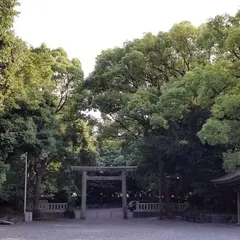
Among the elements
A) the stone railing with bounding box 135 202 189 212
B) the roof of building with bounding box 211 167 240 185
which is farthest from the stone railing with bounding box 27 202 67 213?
the roof of building with bounding box 211 167 240 185

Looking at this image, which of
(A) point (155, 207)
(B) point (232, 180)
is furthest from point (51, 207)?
(B) point (232, 180)

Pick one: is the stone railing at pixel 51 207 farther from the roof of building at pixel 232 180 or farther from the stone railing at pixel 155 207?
the roof of building at pixel 232 180

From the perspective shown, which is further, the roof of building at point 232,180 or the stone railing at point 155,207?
the stone railing at point 155,207

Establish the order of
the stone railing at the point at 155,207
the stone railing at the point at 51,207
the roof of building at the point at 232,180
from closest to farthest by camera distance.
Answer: the roof of building at the point at 232,180, the stone railing at the point at 51,207, the stone railing at the point at 155,207

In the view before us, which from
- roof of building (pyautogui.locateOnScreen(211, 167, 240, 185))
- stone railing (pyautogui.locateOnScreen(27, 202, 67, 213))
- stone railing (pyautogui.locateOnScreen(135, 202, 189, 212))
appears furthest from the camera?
stone railing (pyautogui.locateOnScreen(135, 202, 189, 212))

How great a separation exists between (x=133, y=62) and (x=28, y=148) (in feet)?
29.2

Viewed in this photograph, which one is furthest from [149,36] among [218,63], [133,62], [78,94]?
[218,63]

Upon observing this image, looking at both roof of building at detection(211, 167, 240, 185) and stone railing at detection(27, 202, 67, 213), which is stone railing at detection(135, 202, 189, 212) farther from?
roof of building at detection(211, 167, 240, 185)

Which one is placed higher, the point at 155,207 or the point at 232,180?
the point at 232,180

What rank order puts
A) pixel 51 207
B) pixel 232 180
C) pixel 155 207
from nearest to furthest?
1. pixel 232 180
2. pixel 51 207
3. pixel 155 207

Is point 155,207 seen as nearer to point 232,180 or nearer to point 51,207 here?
point 51,207

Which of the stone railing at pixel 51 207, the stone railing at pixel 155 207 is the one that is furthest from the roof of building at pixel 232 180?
the stone railing at pixel 51 207

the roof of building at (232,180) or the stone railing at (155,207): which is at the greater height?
the roof of building at (232,180)

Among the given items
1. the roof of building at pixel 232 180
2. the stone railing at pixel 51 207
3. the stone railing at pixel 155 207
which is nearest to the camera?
the roof of building at pixel 232 180
